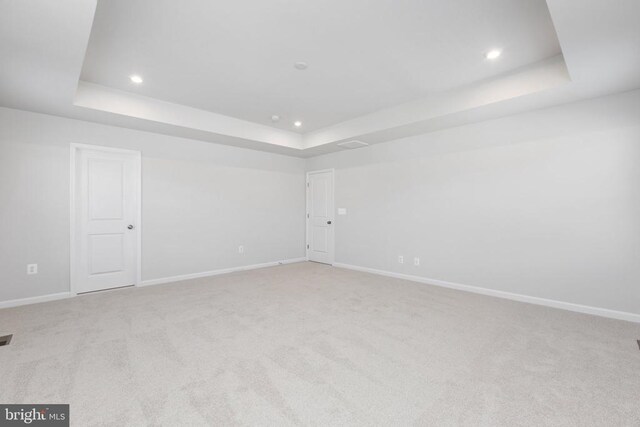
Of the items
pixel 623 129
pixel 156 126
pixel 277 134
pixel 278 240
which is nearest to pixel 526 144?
pixel 623 129

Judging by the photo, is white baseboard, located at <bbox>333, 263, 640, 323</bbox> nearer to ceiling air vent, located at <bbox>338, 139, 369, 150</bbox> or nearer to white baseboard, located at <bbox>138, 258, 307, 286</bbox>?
white baseboard, located at <bbox>138, 258, 307, 286</bbox>

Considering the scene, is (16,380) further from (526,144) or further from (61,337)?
(526,144)

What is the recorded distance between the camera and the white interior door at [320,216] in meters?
6.34

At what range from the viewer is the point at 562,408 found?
173 cm

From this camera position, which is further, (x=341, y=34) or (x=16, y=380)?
(x=341, y=34)

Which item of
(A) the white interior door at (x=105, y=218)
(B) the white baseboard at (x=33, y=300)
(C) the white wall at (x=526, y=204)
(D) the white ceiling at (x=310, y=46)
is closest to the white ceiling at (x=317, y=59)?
(D) the white ceiling at (x=310, y=46)

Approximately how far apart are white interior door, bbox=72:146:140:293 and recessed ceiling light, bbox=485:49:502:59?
486 cm

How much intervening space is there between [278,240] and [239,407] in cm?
468

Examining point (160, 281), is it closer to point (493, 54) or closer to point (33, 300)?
point (33, 300)

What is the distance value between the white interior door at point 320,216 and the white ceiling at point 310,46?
2596mm

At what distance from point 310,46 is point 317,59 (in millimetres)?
243

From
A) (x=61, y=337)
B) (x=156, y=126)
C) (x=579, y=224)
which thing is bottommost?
(x=61, y=337)

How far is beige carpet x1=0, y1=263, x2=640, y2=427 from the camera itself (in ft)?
5.60

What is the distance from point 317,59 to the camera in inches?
118
